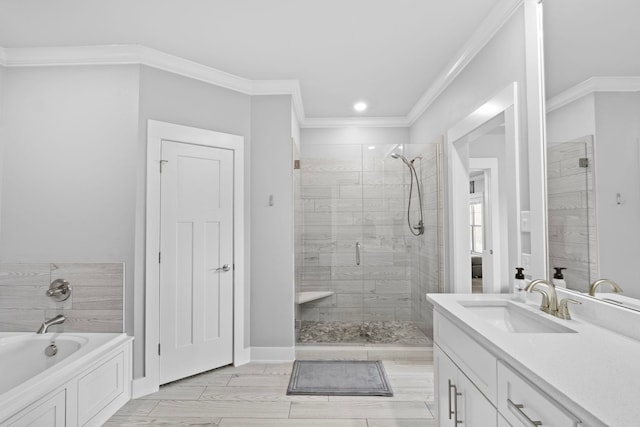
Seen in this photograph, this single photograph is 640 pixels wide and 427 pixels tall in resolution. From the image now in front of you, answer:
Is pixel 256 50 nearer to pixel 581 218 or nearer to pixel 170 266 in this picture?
pixel 170 266

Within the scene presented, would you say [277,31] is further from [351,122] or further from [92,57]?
[351,122]

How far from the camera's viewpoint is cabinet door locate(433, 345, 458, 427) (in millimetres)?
1656

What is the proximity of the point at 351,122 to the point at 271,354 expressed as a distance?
2901mm

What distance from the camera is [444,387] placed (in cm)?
179

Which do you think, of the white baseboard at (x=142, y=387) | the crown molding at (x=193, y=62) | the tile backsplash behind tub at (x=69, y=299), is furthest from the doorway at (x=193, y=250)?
the crown molding at (x=193, y=62)

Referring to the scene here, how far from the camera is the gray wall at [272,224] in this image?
3.35 metres

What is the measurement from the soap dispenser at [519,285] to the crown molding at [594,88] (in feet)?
2.75

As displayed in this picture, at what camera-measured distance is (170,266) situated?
2.88 m

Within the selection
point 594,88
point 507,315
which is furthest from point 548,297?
point 594,88

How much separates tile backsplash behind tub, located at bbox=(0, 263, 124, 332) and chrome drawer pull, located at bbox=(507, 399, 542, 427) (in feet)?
8.66

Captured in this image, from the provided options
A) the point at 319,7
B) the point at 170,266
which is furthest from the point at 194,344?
the point at 319,7

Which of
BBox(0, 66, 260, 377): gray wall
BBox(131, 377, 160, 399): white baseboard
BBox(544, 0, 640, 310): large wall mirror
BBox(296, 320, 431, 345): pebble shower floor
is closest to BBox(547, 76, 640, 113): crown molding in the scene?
BBox(544, 0, 640, 310): large wall mirror

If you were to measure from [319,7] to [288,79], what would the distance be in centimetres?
110

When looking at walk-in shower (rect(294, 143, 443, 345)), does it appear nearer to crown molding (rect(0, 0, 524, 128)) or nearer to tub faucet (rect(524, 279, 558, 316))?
crown molding (rect(0, 0, 524, 128))
